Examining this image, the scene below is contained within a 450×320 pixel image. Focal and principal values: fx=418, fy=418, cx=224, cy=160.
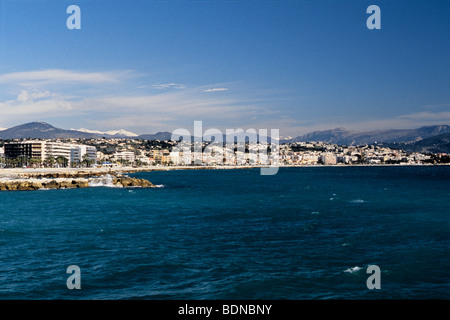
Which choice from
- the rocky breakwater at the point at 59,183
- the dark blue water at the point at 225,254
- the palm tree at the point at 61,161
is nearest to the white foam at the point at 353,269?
the dark blue water at the point at 225,254

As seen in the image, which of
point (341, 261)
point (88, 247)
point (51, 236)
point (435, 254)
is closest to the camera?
point (341, 261)

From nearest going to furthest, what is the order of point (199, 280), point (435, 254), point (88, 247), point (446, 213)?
point (199, 280), point (435, 254), point (88, 247), point (446, 213)

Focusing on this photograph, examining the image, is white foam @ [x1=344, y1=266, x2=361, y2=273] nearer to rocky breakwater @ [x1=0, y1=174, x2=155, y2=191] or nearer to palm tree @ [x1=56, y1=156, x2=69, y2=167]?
rocky breakwater @ [x1=0, y1=174, x2=155, y2=191]

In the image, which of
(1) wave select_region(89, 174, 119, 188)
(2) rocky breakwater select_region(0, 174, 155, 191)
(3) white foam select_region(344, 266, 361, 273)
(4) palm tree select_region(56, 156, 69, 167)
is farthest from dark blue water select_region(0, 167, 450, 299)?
(4) palm tree select_region(56, 156, 69, 167)

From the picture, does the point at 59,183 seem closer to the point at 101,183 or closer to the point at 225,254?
the point at 101,183

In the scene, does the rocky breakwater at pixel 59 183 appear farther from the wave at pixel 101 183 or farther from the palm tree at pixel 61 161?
the palm tree at pixel 61 161

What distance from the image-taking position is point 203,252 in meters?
23.3

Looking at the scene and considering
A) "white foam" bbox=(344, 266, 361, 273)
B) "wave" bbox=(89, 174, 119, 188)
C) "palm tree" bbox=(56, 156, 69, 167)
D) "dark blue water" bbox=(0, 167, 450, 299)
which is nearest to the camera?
"dark blue water" bbox=(0, 167, 450, 299)

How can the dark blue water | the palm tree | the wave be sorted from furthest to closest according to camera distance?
1. the palm tree
2. the wave
3. the dark blue water

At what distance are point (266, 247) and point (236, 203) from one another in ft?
88.4

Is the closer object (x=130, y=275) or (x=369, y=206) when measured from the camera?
(x=130, y=275)
